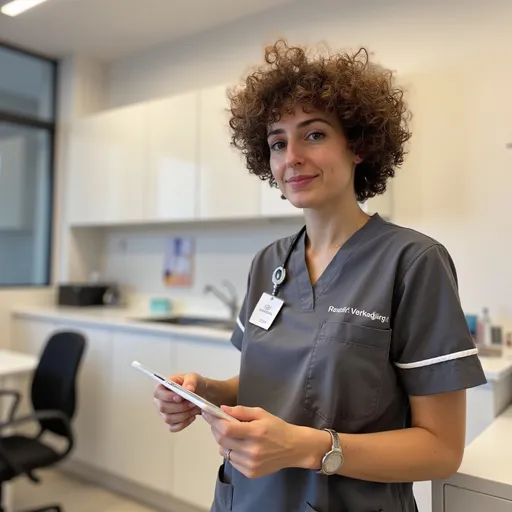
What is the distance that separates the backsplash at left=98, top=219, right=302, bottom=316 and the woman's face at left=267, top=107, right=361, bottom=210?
1921 millimetres

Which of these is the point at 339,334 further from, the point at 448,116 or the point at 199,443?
the point at 448,116

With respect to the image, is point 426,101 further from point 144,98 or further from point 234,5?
point 144,98

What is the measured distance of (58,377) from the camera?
2424mm

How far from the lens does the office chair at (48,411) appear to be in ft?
6.87

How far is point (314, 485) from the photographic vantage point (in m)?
0.90

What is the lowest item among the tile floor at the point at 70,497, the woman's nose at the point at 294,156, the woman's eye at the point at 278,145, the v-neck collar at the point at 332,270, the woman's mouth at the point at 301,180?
the tile floor at the point at 70,497

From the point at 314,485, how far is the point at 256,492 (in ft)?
0.46

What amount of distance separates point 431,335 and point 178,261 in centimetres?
285

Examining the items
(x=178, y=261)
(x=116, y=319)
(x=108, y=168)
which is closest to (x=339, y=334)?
(x=116, y=319)

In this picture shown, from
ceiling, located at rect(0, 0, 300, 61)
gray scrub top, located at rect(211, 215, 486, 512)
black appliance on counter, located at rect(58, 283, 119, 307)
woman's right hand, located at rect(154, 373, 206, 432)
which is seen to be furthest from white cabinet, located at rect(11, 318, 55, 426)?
gray scrub top, located at rect(211, 215, 486, 512)

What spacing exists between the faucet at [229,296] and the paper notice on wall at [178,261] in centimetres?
20

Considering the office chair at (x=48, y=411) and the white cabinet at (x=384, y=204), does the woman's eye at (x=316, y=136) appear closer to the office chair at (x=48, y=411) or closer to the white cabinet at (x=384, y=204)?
the white cabinet at (x=384, y=204)

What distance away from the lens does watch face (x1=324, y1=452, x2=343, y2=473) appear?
79 cm

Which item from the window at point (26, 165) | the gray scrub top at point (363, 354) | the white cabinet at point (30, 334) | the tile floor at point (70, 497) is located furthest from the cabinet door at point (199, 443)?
the window at point (26, 165)
